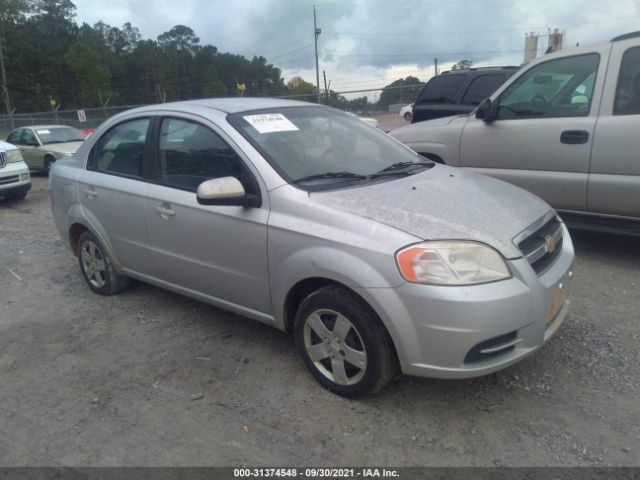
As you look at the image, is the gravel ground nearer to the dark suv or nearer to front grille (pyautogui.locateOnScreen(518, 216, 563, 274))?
front grille (pyautogui.locateOnScreen(518, 216, 563, 274))

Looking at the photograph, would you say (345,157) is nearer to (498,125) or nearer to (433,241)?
(433,241)

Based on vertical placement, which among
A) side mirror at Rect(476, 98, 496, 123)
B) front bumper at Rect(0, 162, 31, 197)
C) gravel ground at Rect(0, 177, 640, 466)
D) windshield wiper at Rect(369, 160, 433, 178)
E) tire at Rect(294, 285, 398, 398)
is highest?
side mirror at Rect(476, 98, 496, 123)

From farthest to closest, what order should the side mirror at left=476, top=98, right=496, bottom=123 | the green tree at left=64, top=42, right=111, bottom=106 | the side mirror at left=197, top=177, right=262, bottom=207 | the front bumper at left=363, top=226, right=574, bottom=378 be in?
the green tree at left=64, top=42, right=111, bottom=106 → the side mirror at left=476, top=98, right=496, bottom=123 → the side mirror at left=197, top=177, right=262, bottom=207 → the front bumper at left=363, top=226, right=574, bottom=378

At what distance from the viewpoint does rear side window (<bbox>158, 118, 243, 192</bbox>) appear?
334 cm

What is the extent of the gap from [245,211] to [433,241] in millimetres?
1173

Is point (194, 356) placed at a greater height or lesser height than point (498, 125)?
lesser

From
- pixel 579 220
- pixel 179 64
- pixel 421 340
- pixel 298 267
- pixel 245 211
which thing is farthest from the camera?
pixel 179 64

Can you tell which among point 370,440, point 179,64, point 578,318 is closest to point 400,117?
point 578,318

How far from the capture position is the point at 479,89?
7.79m

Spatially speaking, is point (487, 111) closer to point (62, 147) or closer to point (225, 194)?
point (225, 194)

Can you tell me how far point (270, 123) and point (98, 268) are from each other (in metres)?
2.21

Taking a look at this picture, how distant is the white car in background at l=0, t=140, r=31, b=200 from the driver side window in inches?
332

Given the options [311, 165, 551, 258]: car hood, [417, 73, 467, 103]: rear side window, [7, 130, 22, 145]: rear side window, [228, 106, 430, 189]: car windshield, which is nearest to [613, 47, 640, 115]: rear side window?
[311, 165, 551, 258]: car hood

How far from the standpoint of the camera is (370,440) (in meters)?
2.60
